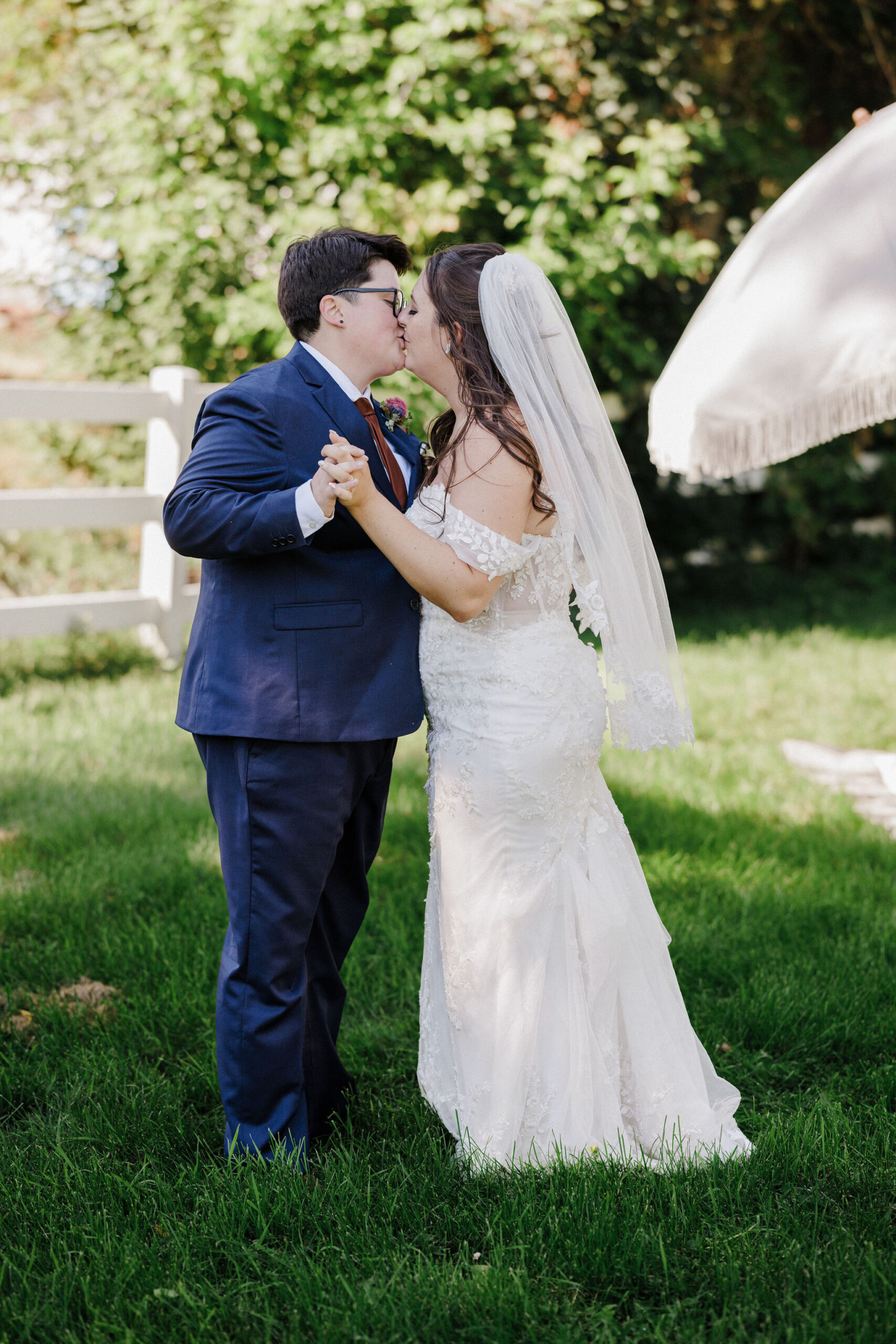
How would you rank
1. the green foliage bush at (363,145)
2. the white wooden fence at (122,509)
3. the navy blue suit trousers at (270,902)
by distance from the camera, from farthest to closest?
the green foliage bush at (363,145), the white wooden fence at (122,509), the navy blue suit trousers at (270,902)

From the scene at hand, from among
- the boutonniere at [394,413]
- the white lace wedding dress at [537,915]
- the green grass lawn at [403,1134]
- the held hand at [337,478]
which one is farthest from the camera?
the boutonniere at [394,413]

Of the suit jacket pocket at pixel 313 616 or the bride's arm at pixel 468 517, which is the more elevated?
the bride's arm at pixel 468 517

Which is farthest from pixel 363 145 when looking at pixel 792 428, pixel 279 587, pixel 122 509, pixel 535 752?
pixel 535 752

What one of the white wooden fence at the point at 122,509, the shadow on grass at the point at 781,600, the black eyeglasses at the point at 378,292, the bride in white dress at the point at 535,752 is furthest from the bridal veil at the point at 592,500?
the shadow on grass at the point at 781,600

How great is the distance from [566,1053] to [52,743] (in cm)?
407

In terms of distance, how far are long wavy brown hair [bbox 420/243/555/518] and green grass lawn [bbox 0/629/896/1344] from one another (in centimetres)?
167

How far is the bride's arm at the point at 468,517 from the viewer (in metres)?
2.68

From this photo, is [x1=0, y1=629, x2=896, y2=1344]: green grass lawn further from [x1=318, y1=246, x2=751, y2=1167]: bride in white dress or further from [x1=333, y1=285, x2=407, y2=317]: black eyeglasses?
[x1=333, y1=285, x2=407, y2=317]: black eyeglasses

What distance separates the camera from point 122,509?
8.28 m

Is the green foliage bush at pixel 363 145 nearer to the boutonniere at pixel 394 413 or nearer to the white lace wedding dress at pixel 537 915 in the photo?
the boutonniere at pixel 394 413

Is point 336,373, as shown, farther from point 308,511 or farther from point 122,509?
point 122,509

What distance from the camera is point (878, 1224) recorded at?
251 cm

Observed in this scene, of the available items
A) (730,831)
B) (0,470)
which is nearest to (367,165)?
(0,470)

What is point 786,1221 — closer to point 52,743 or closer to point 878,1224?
point 878,1224
